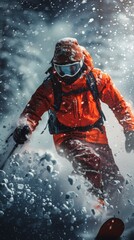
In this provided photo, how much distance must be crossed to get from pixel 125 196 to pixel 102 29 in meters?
7.00

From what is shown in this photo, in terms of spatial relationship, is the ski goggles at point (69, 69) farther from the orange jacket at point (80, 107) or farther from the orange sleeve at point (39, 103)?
the orange sleeve at point (39, 103)

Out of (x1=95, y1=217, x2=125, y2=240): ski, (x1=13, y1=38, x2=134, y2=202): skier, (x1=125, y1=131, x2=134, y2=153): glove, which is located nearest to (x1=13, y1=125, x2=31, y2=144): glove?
(x1=13, y1=38, x2=134, y2=202): skier

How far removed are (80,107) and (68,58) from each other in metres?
0.75

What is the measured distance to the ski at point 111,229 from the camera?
3.97m

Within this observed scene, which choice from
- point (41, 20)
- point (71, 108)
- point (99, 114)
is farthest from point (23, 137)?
point (41, 20)

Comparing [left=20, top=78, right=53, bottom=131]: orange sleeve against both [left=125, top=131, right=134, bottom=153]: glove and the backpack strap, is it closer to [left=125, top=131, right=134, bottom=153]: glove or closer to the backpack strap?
the backpack strap

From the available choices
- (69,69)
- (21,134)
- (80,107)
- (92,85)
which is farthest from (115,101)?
(21,134)

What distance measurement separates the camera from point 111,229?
4.02 metres

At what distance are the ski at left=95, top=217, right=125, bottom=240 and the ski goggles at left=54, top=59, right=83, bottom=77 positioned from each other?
2.12m

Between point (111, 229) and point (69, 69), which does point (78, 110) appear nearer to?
point (69, 69)

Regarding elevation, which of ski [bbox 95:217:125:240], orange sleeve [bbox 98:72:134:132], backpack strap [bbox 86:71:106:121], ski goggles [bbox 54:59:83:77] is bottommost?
ski [bbox 95:217:125:240]

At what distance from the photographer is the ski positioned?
3.97 metres

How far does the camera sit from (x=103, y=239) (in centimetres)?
409

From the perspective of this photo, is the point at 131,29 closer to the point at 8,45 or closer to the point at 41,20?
the point at 41,20
